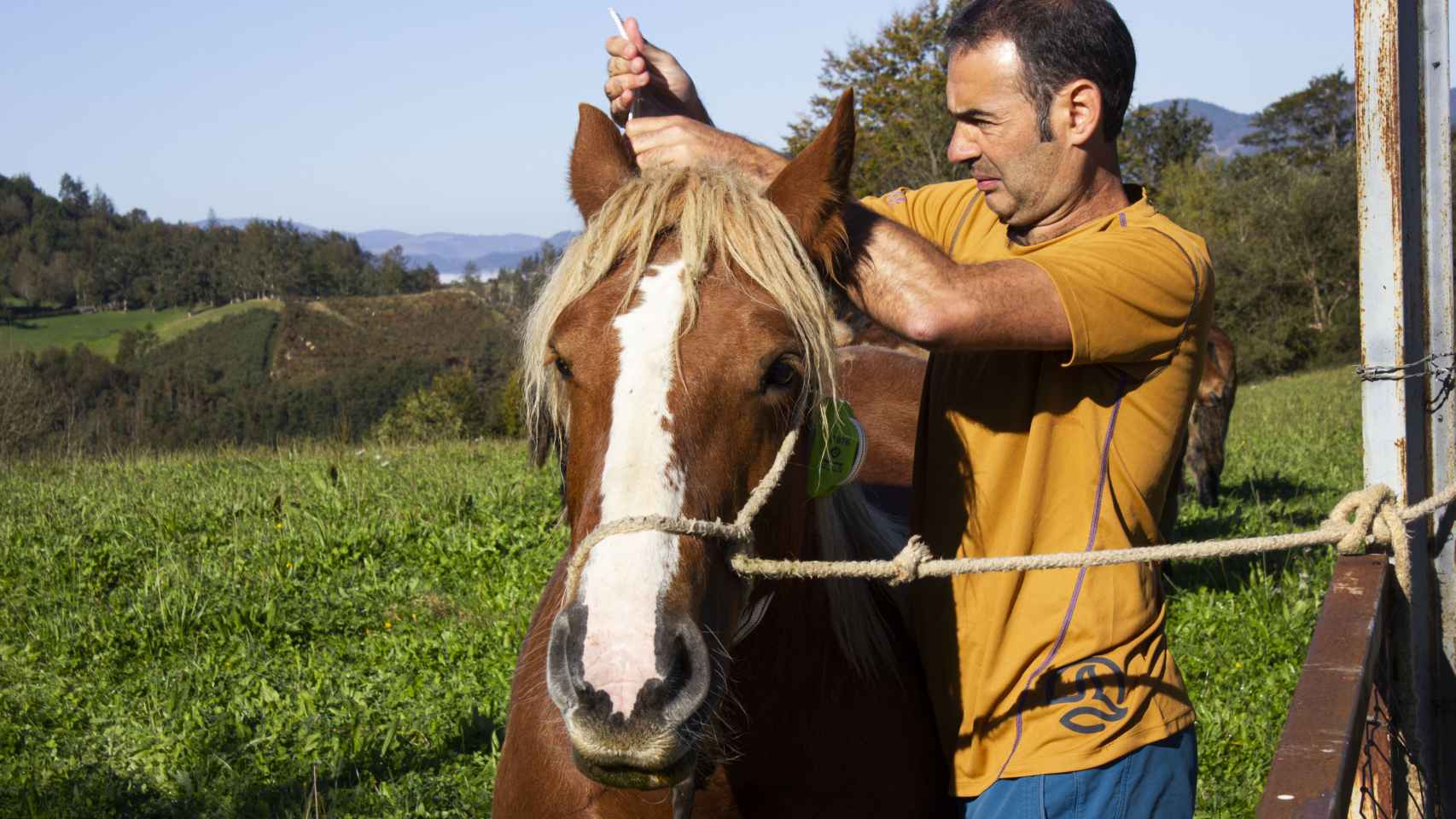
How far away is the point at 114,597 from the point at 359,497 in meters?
1.97

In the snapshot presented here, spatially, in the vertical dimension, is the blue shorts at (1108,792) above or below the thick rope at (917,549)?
below

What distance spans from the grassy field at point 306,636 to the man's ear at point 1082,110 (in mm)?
2874

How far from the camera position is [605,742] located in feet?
4.71

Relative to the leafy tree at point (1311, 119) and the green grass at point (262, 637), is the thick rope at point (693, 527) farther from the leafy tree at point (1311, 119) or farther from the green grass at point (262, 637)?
the leafy tree at point (1311, 119)

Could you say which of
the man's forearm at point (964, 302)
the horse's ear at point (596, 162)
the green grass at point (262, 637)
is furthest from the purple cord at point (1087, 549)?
the green grass at point (262, 637)

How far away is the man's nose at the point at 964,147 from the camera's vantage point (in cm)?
199

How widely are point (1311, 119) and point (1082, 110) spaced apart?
75.4m

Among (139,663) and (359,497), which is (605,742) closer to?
(139,663)

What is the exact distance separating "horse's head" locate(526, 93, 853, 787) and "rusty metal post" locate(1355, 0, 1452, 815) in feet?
4.76

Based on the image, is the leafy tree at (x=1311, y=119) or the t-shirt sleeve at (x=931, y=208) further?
the leafy tree at (x=1311, y=119)

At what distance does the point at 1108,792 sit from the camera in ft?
6.05

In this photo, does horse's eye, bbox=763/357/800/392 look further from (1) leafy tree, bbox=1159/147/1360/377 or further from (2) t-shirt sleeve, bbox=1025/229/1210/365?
(1) leafy tree, bbox=1159/147/1360/377

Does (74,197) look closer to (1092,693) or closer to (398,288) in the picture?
(398,288)

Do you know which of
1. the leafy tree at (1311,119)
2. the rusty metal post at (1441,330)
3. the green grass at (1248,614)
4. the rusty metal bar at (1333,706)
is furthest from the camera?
the leafy tree at (1311,119)
